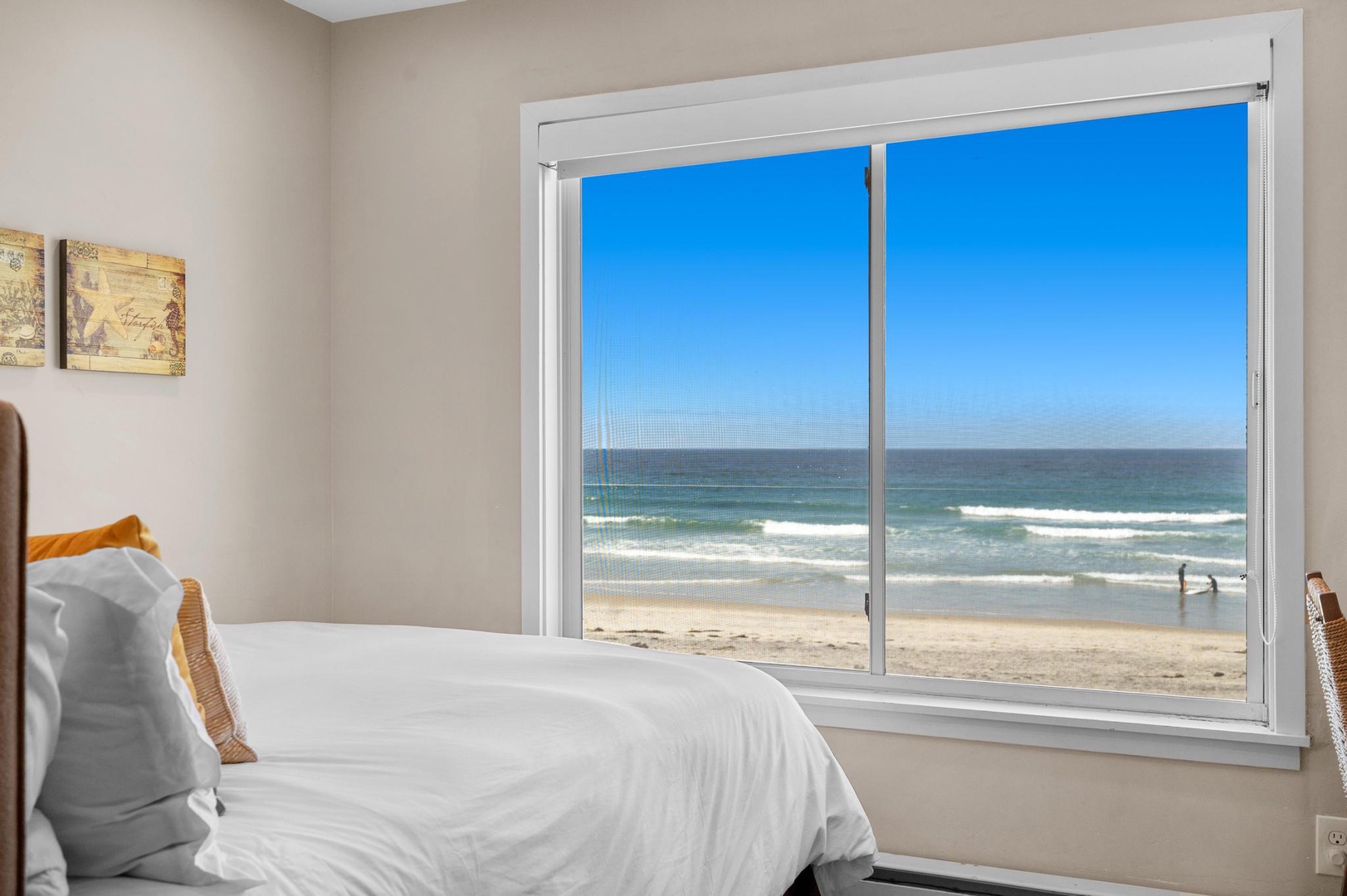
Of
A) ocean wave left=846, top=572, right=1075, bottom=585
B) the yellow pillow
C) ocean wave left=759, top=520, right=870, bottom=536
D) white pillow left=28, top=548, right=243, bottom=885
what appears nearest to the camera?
white pillow left=28, top=548, right=243, bottom=885

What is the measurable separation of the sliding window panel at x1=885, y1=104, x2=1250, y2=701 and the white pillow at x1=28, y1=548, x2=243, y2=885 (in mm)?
2314

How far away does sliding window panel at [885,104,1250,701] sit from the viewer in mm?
2754

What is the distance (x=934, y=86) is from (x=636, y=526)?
154 centimetres

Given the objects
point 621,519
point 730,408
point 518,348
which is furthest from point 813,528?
point 518,348

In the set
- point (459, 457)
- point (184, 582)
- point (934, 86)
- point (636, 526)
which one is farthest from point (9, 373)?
point (934, 86)

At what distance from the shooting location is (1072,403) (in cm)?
290

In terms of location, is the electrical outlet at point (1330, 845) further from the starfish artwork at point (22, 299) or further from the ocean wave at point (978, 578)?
the starfish artwork at point (22, 299)

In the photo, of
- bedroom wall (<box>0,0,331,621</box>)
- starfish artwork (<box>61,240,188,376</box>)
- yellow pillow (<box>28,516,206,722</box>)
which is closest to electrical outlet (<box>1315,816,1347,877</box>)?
yellow pillow (<box>28,516,206,722</box>)

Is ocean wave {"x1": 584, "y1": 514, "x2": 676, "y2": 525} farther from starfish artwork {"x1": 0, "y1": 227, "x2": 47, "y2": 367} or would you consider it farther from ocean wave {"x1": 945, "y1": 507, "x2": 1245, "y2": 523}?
starfish artwork {"x1": 0, "y1": 227, "x2": 47, "y2": 367}

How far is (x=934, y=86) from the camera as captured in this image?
2.89 metres

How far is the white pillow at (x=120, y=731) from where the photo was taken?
0.98 m

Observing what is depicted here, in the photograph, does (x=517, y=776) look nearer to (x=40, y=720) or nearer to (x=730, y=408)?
(x=40, y=720)

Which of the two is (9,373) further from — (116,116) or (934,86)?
(934,86)

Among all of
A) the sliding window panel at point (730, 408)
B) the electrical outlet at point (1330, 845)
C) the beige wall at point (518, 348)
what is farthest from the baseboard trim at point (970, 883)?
the sliding window panel at point (730, 408)
